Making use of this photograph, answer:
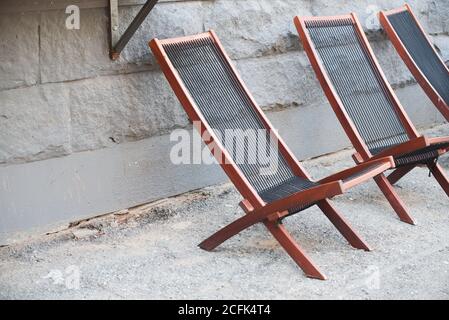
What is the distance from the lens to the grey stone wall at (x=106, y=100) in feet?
14.8

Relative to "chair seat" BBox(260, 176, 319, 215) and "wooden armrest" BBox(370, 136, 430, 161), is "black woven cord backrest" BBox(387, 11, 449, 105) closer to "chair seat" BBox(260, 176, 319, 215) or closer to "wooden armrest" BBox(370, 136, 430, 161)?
"wooden armrest" BBox(370, 136, 430, 161)

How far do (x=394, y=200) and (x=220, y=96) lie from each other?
1.18 m

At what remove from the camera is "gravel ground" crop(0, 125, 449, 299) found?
4145 millimetres

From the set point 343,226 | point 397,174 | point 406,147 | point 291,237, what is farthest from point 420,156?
point 291,237

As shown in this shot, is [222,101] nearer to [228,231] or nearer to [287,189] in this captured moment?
[287,189]

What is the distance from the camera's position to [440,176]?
5.42 m

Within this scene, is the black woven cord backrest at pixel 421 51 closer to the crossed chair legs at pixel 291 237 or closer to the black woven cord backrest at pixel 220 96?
the black woven cord backrest at pixel 220 96

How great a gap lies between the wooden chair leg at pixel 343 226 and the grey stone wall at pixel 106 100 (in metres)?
1.03

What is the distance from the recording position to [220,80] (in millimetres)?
4914

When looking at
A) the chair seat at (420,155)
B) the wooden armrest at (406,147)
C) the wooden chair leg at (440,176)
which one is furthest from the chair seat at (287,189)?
the wooden chair leg at (440,176)

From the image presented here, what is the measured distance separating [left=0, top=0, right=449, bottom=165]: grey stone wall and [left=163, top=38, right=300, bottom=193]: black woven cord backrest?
0.92ft

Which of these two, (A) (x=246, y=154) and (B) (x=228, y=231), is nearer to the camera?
(B) (x=228, y=231)

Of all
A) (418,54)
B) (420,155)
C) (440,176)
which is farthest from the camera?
(418,54)

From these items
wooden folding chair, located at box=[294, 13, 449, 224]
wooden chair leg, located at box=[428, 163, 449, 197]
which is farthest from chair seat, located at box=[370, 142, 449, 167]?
wooden chair leg, located at box=[428, 163, 449, 197]
